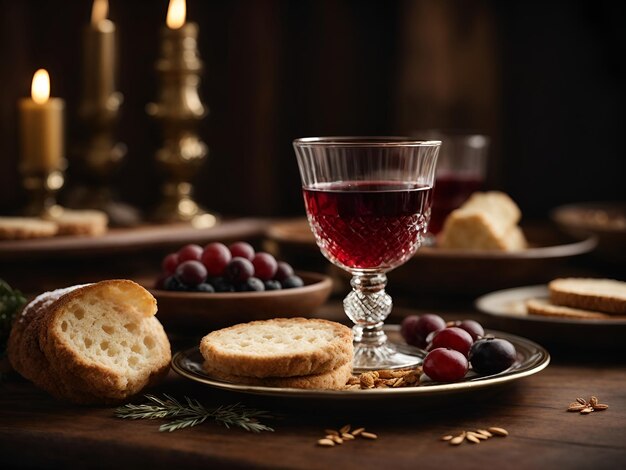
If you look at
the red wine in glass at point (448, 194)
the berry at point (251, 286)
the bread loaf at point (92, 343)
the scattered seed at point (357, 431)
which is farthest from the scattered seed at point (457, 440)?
the red wine in glass at point (448, 194)

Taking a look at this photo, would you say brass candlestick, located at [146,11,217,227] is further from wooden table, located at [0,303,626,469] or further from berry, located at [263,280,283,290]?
wooden table, located at [0,303,626,469]

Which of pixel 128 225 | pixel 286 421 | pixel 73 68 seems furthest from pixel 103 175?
pixel 286 421

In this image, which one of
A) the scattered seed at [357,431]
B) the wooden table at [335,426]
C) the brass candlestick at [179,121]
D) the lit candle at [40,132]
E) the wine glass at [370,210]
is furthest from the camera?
the brass candlestick at [179,121]

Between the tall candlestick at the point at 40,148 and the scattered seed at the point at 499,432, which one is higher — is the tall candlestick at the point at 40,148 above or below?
above

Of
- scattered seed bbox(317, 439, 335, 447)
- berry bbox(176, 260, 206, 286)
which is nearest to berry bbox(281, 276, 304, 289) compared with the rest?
berry bbox(176, 260, 206, 286)

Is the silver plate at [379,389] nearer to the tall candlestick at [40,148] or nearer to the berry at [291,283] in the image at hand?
the berry at [291,283]

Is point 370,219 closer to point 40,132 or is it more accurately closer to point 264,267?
point 264,267

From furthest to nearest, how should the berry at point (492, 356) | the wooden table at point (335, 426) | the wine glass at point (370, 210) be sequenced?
the wine glass at point (370, 210) → the berry at point (492, 356) → the wooden table at point (335, 426)

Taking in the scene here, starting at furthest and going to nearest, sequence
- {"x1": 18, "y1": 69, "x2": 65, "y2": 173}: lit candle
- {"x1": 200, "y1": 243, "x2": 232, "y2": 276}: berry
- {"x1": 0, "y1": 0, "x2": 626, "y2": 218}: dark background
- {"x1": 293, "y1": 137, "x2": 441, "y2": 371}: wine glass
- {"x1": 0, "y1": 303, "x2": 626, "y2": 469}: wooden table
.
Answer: {"x1": 0, "y1": 0, "x2": 626, "y2": 218}: dark background < {"x1": 18, "y1": 69, "x2": 65, "y2": 173}: lit candle < {"x1": 200, "y1": 243, "x2": 232, "y2": 276}: berry < {"x1": 293, "y1": 137, "x2": 441, "y2": 371}: wine glass < {"x1": 0, "y1": 303, "x2": 626, "y2": 469}: wooden table
